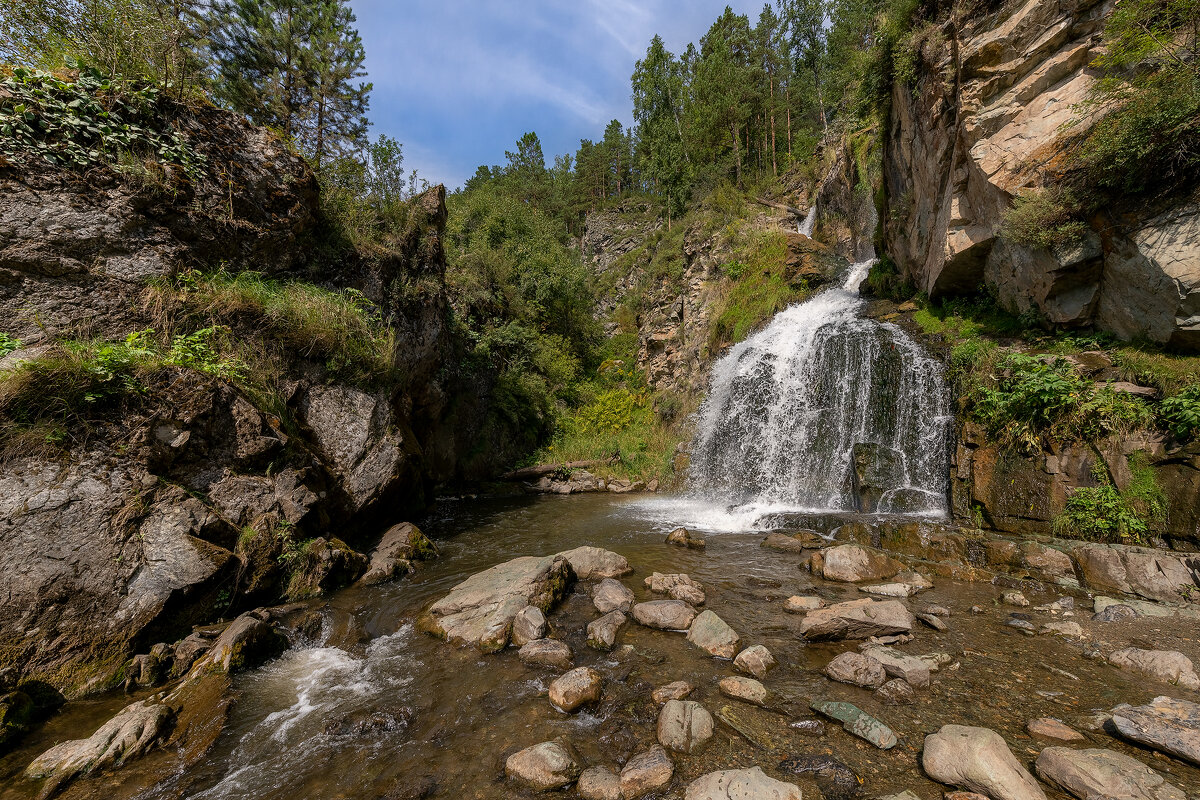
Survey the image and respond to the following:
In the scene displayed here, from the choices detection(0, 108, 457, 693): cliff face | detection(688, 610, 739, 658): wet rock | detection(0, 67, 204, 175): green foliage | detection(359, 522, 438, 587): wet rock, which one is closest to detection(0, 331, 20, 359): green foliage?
detection(0, 108, 457, 693): cliff face

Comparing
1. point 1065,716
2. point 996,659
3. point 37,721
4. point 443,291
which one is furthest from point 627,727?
point 443,291

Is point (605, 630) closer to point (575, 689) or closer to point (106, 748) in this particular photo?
point (575, 689)

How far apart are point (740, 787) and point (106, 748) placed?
4.50 m

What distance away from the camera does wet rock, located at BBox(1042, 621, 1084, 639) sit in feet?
15.0

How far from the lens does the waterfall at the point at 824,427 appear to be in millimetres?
9305

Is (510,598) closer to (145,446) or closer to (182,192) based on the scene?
(145,446)

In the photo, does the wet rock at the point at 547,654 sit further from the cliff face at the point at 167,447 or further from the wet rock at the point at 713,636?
the cliff face at the point at 167,447

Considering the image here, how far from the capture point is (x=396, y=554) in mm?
7527

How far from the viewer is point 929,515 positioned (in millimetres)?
8297

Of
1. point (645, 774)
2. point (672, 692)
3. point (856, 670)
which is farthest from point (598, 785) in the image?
point (856, 670)

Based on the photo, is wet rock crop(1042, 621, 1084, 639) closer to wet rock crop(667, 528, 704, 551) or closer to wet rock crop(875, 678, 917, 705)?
wet rock crop(875, 678, 917, 705)

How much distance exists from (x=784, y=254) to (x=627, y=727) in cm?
1874

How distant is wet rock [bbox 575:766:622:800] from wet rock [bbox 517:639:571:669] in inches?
56.6

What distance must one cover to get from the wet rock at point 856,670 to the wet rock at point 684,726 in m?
1.37
